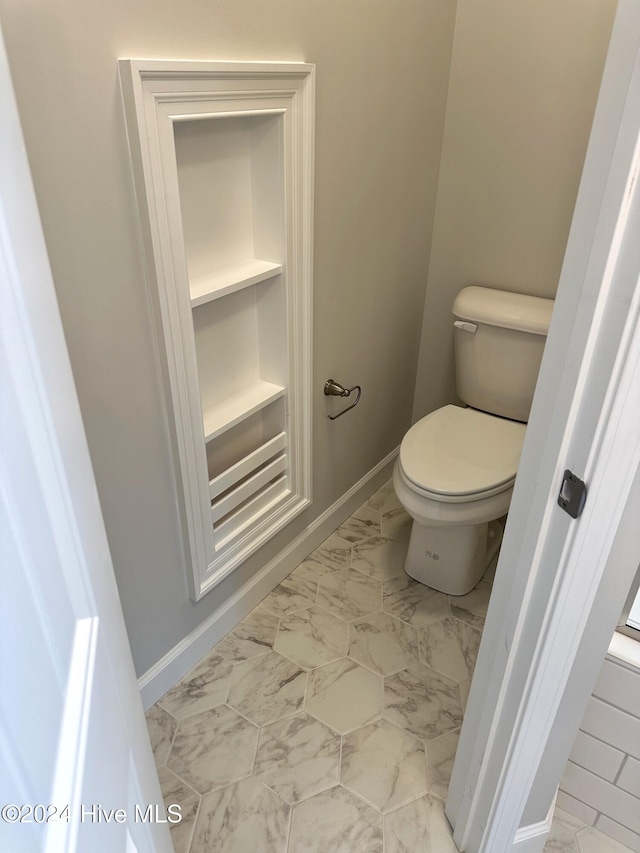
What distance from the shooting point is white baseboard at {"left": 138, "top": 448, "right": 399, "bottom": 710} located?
1.64m

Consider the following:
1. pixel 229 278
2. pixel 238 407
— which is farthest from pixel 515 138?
pixel 238 407

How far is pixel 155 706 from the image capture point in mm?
1639

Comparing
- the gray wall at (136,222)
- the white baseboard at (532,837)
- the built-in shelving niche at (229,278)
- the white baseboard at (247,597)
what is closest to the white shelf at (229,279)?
the built-in shelving niche at (229,278)

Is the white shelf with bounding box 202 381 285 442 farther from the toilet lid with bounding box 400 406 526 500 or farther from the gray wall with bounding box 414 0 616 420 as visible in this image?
the gray wall with bounding box 414 0 616 420

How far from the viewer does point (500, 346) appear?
6.58 feet

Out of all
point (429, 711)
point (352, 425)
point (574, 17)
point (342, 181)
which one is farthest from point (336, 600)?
point (574, 17)

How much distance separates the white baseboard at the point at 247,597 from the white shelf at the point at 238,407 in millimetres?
556

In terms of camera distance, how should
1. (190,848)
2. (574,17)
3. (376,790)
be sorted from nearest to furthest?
(190,848) < (376,790) < (574,17)

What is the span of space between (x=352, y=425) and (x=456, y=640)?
2.52 ft

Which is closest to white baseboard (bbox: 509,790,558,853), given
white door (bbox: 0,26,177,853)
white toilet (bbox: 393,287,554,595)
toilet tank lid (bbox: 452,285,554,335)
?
white toilet (bbox: 393,287,554,595)

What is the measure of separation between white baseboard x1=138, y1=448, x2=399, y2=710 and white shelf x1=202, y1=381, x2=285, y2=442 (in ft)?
1.83

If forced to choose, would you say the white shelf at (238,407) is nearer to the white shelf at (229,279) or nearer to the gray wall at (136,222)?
the gray wall at (136,222)

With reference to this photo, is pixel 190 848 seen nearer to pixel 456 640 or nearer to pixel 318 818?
pixel 318 818

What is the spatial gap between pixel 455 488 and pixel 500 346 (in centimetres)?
55
